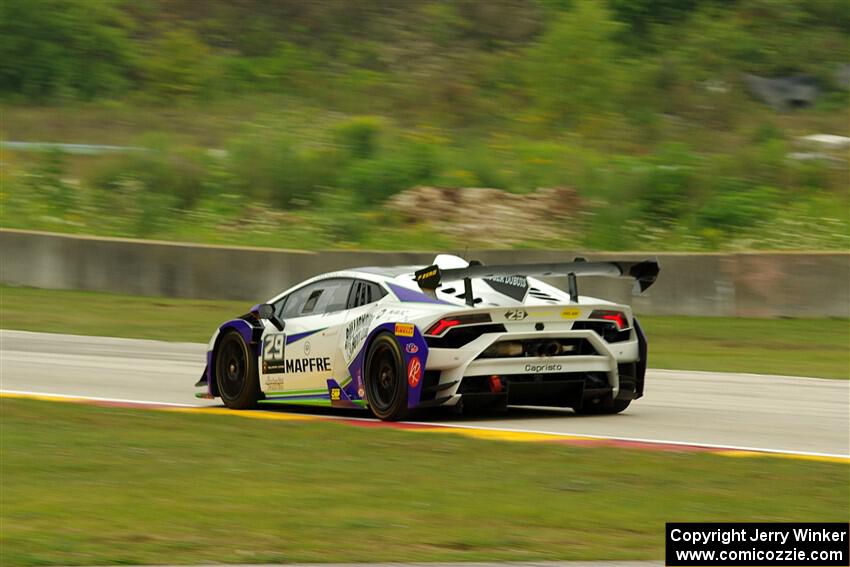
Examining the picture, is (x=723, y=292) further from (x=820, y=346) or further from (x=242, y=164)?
(x=242, y=164)

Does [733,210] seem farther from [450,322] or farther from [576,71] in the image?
[450,322]

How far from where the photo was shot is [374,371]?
11.2 m

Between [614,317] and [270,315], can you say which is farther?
[270,315]

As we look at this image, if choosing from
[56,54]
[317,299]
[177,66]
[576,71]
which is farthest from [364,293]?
[177,66]

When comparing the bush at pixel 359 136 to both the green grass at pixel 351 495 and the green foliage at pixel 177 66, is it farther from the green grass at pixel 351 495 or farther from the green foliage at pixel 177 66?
the green grass at pixel 351 495

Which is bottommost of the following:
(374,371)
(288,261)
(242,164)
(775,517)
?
(775,517)

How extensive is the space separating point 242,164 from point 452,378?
24178 millimetres

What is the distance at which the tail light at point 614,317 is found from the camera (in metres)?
11.3

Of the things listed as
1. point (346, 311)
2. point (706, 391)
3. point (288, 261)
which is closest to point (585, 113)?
point (288, 261)

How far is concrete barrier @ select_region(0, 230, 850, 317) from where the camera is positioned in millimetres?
21875

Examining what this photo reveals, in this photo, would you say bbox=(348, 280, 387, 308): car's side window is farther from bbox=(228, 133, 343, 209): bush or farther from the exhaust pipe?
bbox=(228, 133, 343, 209): bush

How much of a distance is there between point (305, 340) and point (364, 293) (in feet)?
2.38

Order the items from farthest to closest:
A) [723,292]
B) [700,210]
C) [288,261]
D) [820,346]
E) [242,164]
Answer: [242,164] < [700,210] < [288,261] < [723,292] < [820,346]

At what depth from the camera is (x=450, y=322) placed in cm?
1080
